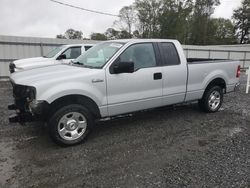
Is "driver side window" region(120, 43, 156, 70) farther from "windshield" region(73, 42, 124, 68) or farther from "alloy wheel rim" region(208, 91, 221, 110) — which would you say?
"alloy wheel rim" region(208, 91, 221, 110)

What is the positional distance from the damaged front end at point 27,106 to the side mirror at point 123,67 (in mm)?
1408

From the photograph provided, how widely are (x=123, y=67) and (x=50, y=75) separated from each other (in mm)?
1307

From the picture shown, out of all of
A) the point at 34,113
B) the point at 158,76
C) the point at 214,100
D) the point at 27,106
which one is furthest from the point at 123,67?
the point at 214,100

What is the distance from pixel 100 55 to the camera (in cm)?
514

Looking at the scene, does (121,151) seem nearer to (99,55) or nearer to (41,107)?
(41,107)

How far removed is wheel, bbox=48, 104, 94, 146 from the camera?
420 centimetres

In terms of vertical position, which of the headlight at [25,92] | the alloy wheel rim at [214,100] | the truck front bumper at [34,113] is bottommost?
the alloy wheel rim at [214,100]

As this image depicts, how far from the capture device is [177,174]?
11.6 feet

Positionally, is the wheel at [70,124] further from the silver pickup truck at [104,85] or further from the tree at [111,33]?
the tree at [111,33]

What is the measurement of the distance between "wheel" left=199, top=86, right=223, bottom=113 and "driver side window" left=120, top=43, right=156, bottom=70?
197cm

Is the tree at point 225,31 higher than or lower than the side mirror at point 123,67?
higher

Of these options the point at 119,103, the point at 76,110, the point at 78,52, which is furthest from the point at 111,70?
the point at 78,52

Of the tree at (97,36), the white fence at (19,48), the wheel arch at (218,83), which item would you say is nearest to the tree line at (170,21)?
the tree at (97,36)

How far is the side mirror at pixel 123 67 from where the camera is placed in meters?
4.52
